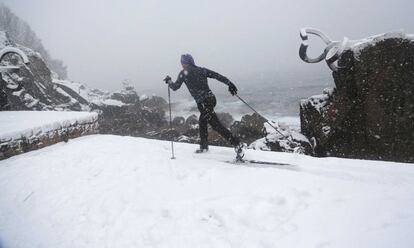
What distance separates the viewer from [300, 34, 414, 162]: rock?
6.75 meters

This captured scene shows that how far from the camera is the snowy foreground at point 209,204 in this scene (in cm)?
291

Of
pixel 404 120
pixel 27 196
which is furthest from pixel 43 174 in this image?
pixel 404 120

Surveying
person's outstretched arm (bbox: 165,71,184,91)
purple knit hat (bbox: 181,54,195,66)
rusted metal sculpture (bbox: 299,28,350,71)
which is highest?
rusted metal sculpture (bbox: 299,28,350,71)

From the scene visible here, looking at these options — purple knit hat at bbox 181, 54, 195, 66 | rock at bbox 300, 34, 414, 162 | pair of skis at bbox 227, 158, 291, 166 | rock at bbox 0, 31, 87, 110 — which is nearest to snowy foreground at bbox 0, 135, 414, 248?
pair of skis at bbox 227, 158, 291, 166

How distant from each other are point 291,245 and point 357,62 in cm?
617

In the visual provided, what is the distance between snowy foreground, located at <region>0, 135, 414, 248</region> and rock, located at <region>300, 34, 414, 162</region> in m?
2.93

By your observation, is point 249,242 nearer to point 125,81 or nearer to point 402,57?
point 402,57

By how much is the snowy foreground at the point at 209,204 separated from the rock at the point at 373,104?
115 inches

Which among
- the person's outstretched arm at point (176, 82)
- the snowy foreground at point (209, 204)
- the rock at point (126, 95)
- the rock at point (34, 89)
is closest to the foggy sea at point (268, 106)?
the rock at point (126, 95)

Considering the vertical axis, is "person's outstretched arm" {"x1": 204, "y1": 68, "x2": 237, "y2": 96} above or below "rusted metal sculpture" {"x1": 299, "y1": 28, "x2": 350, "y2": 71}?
below

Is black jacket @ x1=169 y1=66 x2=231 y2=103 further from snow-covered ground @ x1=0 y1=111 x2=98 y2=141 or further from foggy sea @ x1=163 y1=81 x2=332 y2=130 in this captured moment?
foggy sea @ x1=163 y1=81 x2=332 y2=130

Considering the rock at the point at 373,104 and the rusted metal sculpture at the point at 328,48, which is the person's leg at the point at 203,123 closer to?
the rock at the point at 373,104

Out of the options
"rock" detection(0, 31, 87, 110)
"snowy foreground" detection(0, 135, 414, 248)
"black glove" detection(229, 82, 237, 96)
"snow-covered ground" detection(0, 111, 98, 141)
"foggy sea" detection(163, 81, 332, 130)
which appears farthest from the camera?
"foggy sea" detection(163, 81, 332, 130)

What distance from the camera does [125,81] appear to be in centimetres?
4197
